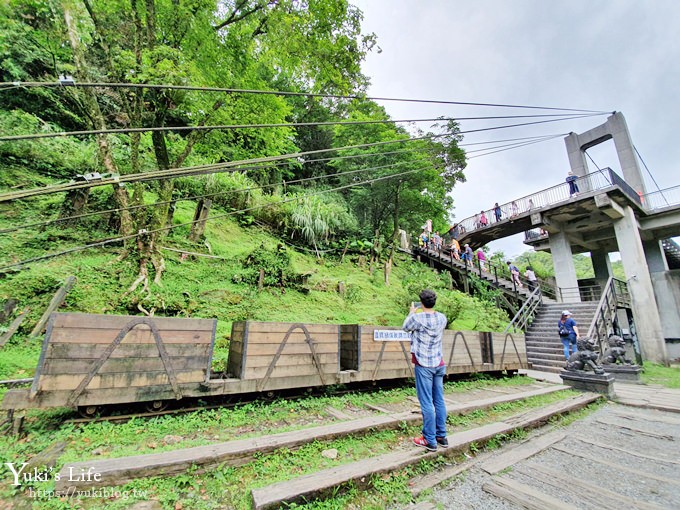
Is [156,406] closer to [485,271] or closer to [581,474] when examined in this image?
[581,474]

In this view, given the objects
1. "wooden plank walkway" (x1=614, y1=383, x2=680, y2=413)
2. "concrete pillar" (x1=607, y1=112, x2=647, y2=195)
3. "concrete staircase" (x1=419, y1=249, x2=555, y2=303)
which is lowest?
Answer: "wooden plank walkway" (x1=614, y1=383, x2=680, y2=413)

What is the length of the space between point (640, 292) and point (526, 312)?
588 centimetres

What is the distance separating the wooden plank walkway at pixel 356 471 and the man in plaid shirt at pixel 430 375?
0.59 ft

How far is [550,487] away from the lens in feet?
8.68

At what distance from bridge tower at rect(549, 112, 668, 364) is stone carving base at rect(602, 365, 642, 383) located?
668 centimetres

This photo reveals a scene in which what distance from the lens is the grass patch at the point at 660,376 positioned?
8659mm

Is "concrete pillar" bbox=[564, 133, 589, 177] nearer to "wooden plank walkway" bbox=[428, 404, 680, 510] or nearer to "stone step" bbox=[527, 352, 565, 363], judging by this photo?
"stone step" bbox=[527, 352, 565, 363]

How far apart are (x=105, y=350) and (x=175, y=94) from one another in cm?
728

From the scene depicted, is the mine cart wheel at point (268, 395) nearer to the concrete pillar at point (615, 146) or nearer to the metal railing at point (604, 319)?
the metal railing at point (604, 319)

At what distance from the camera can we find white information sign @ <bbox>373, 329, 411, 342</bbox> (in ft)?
17.5

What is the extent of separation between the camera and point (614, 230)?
55.0ft

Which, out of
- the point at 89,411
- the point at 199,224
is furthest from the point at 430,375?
the point at 199,224

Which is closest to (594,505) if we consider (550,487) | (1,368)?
(550,487)

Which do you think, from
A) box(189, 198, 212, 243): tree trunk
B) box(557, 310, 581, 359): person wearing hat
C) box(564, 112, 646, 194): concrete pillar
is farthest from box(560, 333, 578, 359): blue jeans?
box(189, 198, 212, 243): tree trunk
